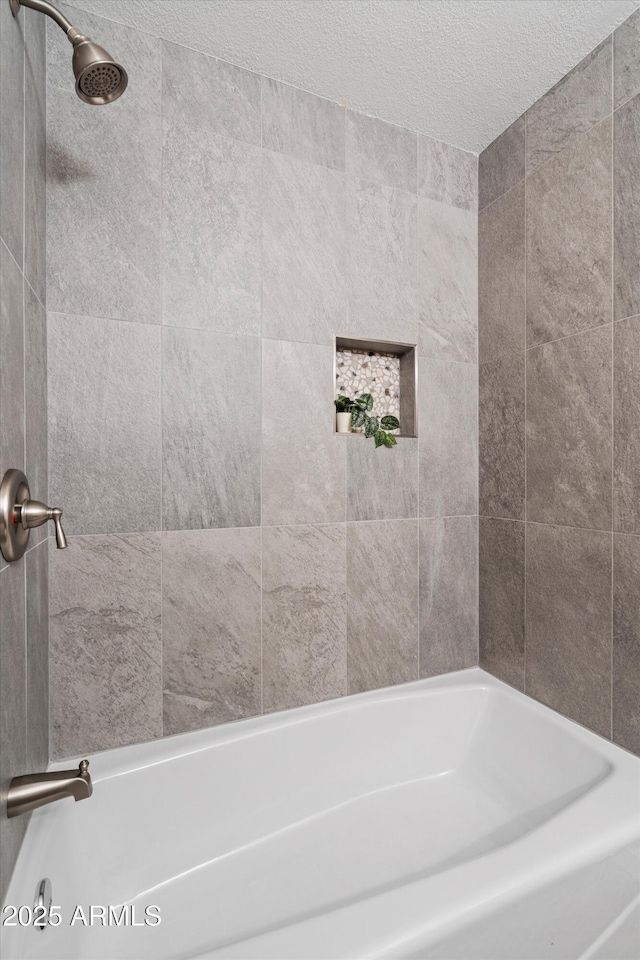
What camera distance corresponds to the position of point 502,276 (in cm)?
175

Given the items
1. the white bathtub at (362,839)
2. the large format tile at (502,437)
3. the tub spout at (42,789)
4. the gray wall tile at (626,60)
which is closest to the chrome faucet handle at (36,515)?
the tub spout at (42,789)

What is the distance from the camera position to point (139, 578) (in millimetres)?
1358

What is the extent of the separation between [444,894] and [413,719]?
2.62 feet

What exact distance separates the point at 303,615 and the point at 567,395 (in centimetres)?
110

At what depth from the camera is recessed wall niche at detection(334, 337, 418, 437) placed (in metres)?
1.76

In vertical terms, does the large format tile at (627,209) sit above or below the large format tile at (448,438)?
above

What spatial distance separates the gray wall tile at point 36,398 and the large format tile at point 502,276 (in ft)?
4.88

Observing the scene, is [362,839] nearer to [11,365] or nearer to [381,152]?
[11,365]

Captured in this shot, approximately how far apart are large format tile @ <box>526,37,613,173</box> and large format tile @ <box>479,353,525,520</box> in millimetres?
670

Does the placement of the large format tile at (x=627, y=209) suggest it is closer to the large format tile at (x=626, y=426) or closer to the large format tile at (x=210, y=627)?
the large format tile at (x=626, y=426)

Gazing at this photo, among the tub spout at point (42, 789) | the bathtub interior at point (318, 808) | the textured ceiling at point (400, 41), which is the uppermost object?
the textured ceiling at point (400, 41)

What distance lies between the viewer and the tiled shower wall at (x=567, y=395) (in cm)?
132

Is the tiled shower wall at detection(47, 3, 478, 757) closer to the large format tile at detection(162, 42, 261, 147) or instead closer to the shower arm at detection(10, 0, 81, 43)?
the large format tile at detection(162, 42, 261, 147)

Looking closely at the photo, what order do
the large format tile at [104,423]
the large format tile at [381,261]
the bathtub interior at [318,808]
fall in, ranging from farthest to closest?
1. the large format tile at [381,261]
2. the large format tile at [104,423]
3. the bathtub interior at [318,808]
